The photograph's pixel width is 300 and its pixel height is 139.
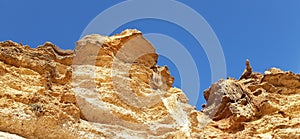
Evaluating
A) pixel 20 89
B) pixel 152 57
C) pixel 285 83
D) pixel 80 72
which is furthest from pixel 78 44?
pixel 285 83

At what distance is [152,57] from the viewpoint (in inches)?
931

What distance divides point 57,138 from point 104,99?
4.20 m

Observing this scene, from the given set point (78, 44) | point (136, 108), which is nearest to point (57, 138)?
point (136, 108)

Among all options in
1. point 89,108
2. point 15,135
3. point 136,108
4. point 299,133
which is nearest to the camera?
point 15,135

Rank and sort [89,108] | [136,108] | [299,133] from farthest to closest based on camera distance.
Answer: [299,133], [136,108], [89,108]

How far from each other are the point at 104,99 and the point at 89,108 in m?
1.05

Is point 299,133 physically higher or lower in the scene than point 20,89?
higher

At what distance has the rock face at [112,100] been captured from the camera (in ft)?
48.1

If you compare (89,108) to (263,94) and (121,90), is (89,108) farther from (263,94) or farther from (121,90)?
(263,94)

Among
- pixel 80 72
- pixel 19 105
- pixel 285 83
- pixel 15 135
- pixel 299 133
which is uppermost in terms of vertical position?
pixel 285 83

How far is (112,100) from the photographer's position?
722 inches

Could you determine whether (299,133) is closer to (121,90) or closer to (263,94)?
(263,94)

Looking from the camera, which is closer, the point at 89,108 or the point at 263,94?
the point at 89,108

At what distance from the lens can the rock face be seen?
14.7 m
